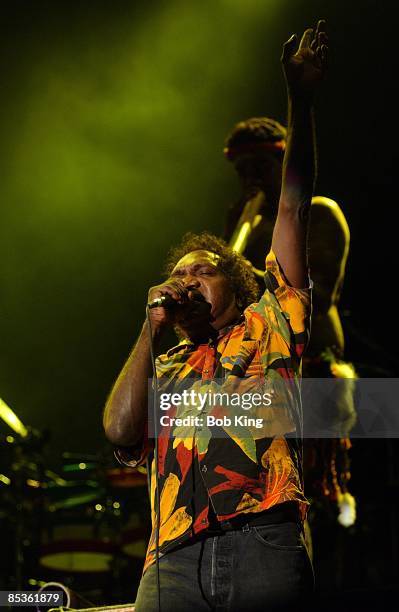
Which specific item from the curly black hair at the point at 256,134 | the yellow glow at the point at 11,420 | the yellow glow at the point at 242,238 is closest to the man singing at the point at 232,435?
the yellow glow at the point at 242,238

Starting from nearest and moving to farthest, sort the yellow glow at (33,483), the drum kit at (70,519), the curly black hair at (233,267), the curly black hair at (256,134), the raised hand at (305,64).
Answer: the raised hand at (305,64), the curly black hair at (233,267), the curly black hair at (256,134), the drum kit at (70,519), the yellow glow at (33,483)

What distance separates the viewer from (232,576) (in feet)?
5.71

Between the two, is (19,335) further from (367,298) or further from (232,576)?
(232,576)

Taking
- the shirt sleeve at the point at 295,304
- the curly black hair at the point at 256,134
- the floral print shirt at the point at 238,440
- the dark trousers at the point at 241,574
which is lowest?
the dark trousers at the point at 241,574

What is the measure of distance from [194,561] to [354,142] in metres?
3.62

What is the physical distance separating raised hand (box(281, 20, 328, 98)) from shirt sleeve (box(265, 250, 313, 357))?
20.2 inches

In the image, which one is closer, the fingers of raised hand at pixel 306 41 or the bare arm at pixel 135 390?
the bare arm at pixel 135 390

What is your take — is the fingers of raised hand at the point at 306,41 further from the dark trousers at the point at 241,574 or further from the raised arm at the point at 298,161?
the dark trousers at the point at 241,574

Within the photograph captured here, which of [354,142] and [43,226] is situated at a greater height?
[354,142]

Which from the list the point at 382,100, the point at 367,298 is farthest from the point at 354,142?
the point at 367,298

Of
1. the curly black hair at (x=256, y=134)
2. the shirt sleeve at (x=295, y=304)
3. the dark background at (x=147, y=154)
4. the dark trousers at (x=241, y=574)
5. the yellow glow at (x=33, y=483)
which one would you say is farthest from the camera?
the yellow glow at (x=33, y=483)

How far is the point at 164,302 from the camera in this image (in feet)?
7.00

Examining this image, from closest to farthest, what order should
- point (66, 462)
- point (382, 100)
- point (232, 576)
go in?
point (232, 576), point (382, 100), point (66, 462)

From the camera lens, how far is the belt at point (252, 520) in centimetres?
177
